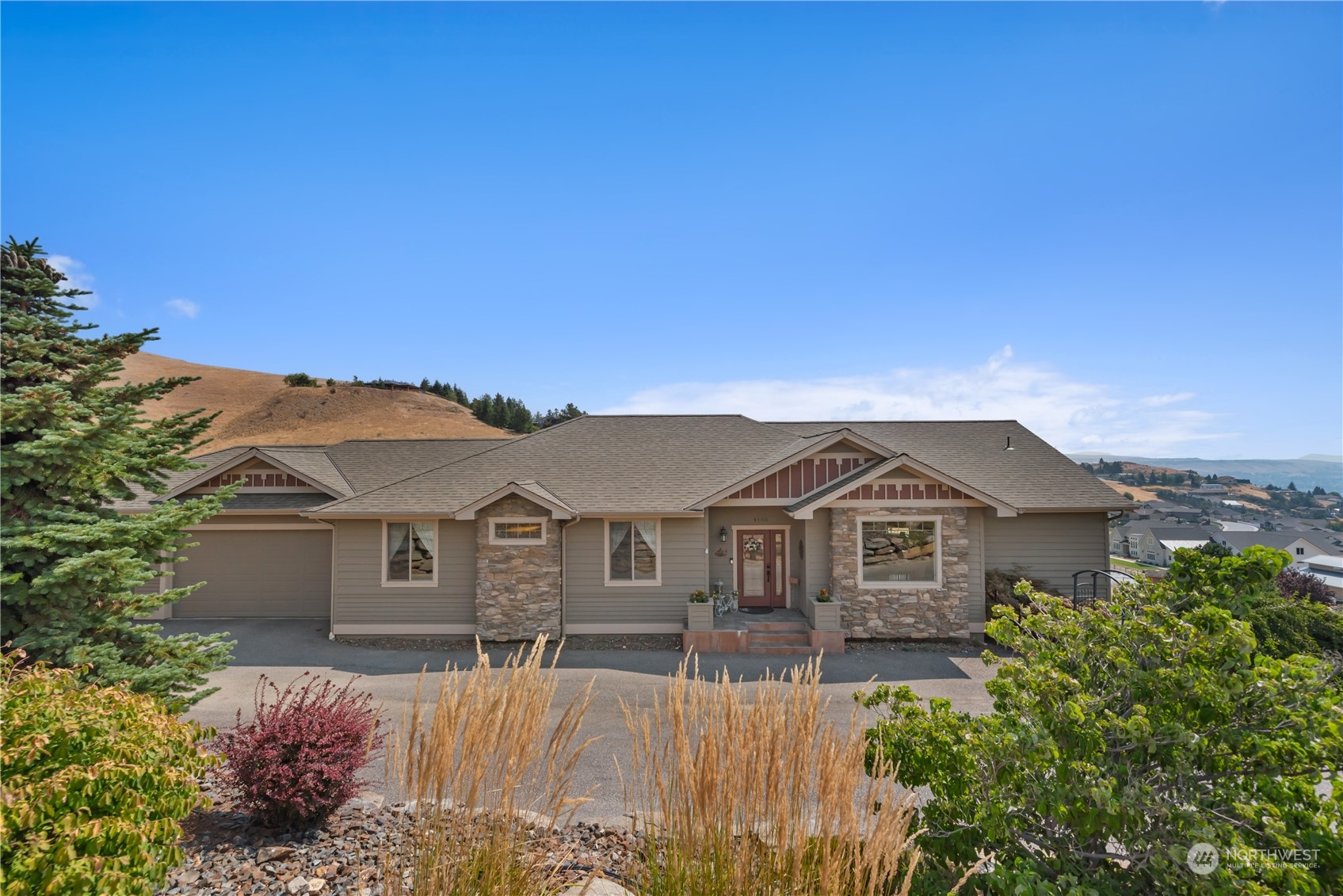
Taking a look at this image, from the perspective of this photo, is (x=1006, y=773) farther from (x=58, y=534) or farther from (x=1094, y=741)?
(x=58, y=534)

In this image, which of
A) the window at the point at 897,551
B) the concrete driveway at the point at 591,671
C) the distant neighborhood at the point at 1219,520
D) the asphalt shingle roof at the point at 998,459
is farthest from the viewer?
→ the distant neighborhood at the point at 1219,520

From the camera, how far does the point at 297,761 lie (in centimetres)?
454

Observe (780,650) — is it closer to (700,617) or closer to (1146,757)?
(700,617)

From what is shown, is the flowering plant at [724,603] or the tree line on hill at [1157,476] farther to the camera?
the tree line on hill at [1157,476]

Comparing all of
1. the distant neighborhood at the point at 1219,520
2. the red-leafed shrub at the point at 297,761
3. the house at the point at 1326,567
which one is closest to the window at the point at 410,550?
the red-leafed shrub at the point at 297,761

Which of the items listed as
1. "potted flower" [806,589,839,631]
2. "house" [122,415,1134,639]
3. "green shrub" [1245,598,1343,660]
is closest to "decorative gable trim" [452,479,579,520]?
"house" [122,415,1134,639]

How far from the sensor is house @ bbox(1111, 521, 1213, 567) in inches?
1033

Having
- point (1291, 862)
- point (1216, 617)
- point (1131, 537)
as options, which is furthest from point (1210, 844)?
point (1131, 537)

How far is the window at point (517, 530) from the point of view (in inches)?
495

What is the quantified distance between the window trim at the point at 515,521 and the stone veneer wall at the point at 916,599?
646 centimetres

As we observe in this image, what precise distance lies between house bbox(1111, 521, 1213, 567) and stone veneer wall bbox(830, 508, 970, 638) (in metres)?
18.4

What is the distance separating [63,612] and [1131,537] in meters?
40.2

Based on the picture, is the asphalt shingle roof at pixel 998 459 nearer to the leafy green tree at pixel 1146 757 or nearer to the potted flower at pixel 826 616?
the potted flower at pixel 826 616

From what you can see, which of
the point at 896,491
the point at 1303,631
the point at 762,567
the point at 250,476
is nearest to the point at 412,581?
the point at 250,476
